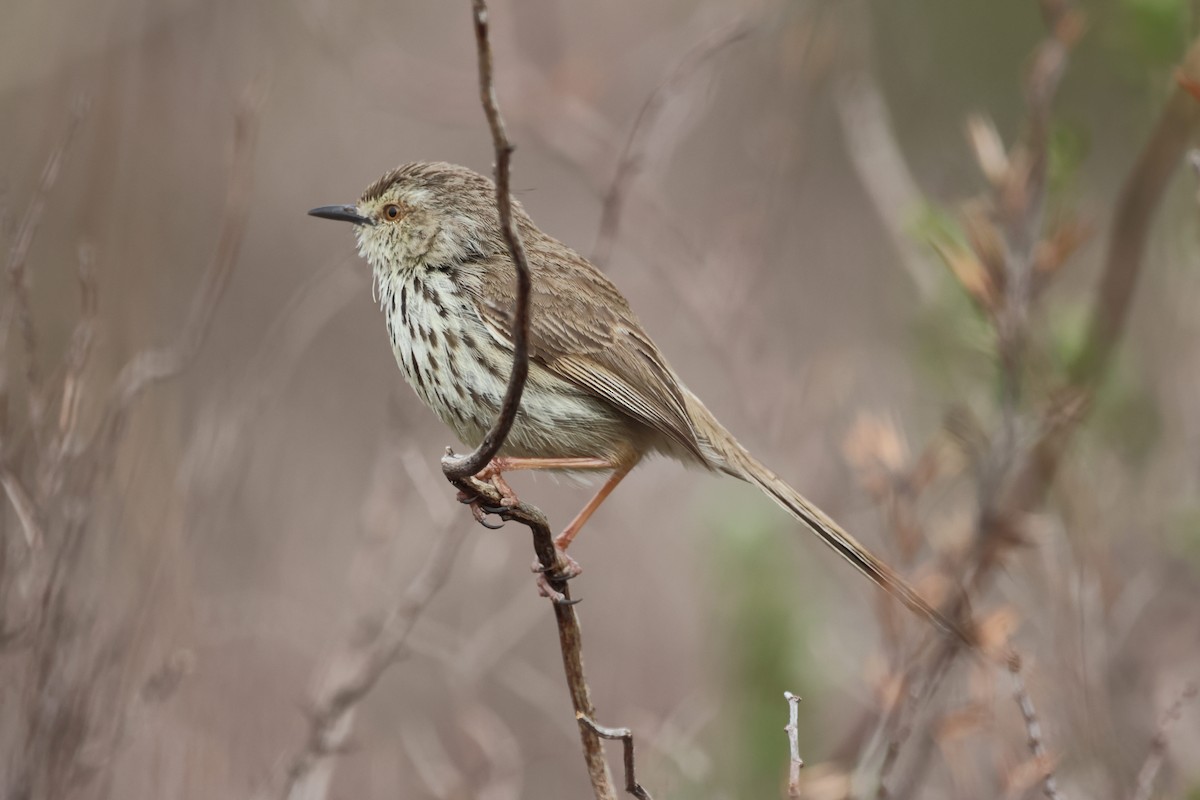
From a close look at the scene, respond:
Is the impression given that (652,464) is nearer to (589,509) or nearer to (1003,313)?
(589,509)

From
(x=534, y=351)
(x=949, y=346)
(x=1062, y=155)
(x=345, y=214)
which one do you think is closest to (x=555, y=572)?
(x=534, y=351)

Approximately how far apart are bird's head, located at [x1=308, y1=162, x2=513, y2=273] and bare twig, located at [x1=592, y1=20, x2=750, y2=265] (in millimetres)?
369

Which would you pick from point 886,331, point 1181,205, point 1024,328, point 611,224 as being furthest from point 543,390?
point 886,331

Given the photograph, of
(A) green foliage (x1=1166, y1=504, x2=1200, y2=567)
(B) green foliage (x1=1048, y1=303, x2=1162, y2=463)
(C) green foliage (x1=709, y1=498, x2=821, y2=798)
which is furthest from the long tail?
(A) green foliage (x1=1166, y1=504, x2=1200, y2=567)

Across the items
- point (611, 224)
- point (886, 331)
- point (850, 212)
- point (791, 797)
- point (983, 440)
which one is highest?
point (850, 212)

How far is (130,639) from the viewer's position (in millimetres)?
4289

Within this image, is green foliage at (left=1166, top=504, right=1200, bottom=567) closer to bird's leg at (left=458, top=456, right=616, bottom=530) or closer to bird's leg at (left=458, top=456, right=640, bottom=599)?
bird's leg at (left=458, top=456, right=640, bottom=599)

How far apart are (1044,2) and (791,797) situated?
127 inches

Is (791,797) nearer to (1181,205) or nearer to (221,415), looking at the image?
(221,415)

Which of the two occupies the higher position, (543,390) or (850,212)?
(850,212)

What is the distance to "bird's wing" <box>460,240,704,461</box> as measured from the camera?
4.80 m

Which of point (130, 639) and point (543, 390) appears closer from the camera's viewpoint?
point (130, 639)

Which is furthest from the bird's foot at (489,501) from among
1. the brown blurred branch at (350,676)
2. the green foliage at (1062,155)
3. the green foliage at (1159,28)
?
the green foliage at (1159,28)

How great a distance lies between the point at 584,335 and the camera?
488 cm
